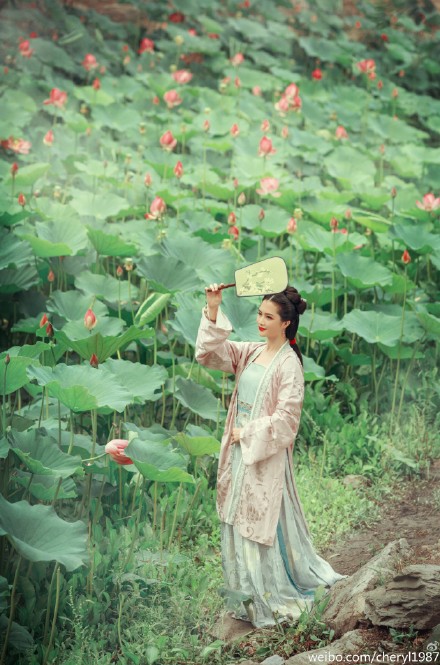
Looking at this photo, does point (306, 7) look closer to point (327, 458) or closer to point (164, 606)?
point (327, 458)

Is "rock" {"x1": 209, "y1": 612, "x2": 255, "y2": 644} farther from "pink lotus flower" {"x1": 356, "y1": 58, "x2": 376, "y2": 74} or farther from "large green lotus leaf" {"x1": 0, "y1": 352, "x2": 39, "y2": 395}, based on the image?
"pink lotus flower" {"x1": 356, "y1": 58, "x2": 376, "y2": 74}

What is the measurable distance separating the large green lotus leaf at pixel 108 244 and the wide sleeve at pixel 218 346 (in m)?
1.51

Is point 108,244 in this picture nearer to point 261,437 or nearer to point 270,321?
point 270,321

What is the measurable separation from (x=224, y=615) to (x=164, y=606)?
220mm

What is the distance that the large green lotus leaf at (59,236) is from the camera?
172 inches

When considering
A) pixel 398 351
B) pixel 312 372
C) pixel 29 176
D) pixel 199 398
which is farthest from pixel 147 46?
pixel 199 398

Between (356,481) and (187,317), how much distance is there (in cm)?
94

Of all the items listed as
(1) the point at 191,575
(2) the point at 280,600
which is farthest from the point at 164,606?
(2) the point at 280,600

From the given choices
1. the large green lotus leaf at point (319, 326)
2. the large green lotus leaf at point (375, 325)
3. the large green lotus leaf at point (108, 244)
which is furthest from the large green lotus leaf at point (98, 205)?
the large green lotus leaf at point (375, 325)

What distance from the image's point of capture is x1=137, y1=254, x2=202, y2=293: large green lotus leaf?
4.24 meters

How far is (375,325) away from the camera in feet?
14.4

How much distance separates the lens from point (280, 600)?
2951 millimetres

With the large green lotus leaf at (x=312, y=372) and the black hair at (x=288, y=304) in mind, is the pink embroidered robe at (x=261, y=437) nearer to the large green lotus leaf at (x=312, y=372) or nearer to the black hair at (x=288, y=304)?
the black hair at (x=288, y=304)

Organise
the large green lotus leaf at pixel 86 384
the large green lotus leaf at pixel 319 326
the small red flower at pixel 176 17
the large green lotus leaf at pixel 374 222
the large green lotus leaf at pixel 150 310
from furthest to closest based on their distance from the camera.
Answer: the small red flower at pixel 176 17 < the large green lotus leaf at pixel 374 222 < the large green lotus leaf at pixel 319 326 < the large green lotus leaf at pixel 150 310 < the large green lotus leaf at pixel 86 384
